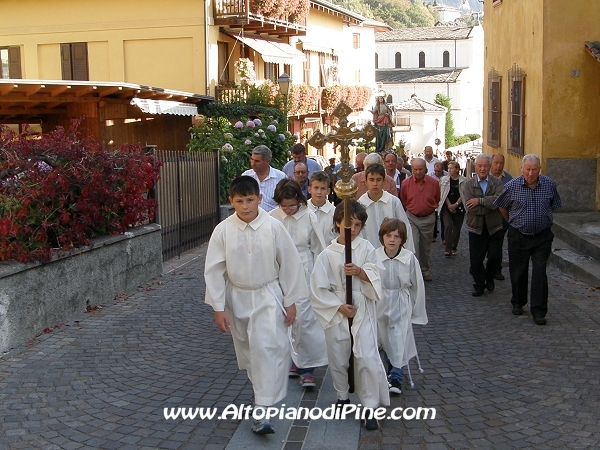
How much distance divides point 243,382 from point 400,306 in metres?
1.44

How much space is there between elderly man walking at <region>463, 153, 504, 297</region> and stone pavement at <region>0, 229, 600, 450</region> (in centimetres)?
37

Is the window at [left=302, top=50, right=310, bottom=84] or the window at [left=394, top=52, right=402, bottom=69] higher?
the window at [left=394, top=52, right=402, bottom=69]

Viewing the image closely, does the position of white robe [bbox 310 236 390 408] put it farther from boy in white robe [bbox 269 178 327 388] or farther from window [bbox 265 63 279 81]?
window [bbox 265 63 279 81]

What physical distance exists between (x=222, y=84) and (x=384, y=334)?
66.5 feet

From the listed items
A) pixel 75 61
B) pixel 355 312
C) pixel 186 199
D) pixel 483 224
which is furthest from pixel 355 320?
pixel 75 61

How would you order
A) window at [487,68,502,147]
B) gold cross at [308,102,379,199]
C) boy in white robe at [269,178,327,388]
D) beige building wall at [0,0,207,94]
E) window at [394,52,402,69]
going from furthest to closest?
window at [394,52,402,69], beige building wall at [0,0,207,94], window at [487,68,502,147], boy in white robe at [269,178,327,388], gold cross at [308,102,379,199]

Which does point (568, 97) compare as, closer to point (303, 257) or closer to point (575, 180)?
point (575, 180)

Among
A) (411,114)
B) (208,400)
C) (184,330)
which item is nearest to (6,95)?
(184,330)

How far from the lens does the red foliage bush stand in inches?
307

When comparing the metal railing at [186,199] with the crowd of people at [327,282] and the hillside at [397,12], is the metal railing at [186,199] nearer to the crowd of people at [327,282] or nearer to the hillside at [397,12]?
the crowd of people at [327,282]

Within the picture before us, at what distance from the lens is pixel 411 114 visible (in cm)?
6278

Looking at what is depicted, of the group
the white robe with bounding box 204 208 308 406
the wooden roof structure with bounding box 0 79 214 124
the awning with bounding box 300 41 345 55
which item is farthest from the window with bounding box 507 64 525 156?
the awning with bounding box 300 41 345 55

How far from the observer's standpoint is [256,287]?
541 centimetres

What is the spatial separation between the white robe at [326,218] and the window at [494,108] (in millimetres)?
11408
